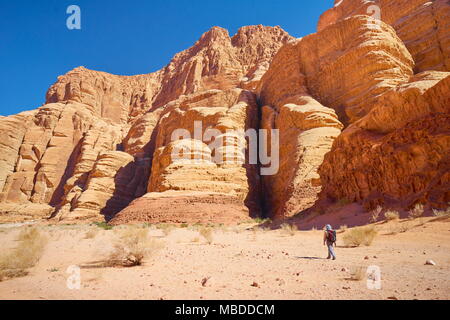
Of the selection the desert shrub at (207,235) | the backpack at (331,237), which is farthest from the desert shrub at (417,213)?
the desert shrub at (207,235)

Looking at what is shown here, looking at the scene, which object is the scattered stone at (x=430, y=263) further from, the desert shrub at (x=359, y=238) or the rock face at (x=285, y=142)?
the rock face at (x=285, y=142)

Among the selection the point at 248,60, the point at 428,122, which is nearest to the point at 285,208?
the point at 428,122

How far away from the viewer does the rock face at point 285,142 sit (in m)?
14.9

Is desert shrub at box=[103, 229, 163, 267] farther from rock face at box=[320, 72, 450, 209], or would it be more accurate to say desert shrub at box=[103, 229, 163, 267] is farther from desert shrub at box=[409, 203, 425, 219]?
rock face at box=[320, 72, 450, 209]

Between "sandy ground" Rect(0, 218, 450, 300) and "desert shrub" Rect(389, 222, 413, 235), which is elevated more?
"desert shrub" Rect(389, 222, 413, 235)

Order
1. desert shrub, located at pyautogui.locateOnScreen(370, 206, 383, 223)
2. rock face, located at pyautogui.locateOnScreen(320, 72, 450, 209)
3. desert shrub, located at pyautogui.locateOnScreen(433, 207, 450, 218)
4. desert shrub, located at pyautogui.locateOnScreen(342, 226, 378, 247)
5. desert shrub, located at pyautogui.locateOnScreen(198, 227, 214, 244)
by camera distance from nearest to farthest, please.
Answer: desert shrub, located at pyautogui.locateOnScreen(342, 226, 378, 247)
desert shrub, located at pyautogui.locateOnScreen(433, 207, 450, 218)
desert shrub, located at pyautogui.locateOnScreen(198, 227, 214, 244)
desert shrub, located at pyautogui.locateOnScreen(370, 206, 383, 223)
rock face, located at pyautogui.locateOnScreen(320, 72, 450, 209)

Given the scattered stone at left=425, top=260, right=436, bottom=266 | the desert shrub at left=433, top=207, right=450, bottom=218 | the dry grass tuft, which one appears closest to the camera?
the scattered stone at left=425, top=260, right=436, bottom=266

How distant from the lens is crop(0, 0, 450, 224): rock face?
48.9 feet

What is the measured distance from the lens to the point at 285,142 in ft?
99.5

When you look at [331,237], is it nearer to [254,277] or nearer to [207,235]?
[254,277]

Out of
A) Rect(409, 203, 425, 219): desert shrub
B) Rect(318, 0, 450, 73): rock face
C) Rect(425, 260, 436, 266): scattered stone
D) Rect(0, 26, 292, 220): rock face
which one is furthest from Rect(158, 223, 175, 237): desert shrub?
Rect(318, 0, 450, 73): rock face

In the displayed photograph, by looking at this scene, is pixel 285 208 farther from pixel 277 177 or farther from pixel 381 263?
pixel 381 263

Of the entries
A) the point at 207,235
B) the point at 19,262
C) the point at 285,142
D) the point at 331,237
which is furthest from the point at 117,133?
the point at 331,237

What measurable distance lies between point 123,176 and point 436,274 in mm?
44973
